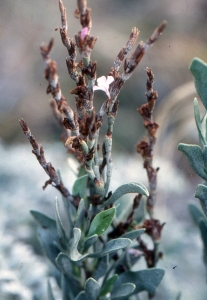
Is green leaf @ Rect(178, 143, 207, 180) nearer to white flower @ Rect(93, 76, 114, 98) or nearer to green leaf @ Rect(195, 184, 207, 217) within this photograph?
green leaf @ Rect(195, 184, 207, 217)

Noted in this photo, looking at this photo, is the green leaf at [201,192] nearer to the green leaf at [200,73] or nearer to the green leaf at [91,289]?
the green leaf at [200,73]

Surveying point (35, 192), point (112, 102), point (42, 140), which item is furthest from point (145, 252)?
point (42, 140)

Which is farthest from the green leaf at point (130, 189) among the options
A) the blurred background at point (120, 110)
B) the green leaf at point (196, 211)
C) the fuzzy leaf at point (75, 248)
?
the blurred background at point (120, 110)

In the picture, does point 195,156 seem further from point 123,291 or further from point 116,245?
point 123,291

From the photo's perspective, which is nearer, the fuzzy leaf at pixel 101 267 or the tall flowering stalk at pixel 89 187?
the tall flowering stalk at pixel 89 187

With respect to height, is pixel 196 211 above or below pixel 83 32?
below

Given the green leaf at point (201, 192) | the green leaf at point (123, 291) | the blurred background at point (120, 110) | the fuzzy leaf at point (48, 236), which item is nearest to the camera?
the green leaf at point (201, 192)

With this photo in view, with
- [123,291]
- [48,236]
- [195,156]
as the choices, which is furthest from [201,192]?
[48,236]
